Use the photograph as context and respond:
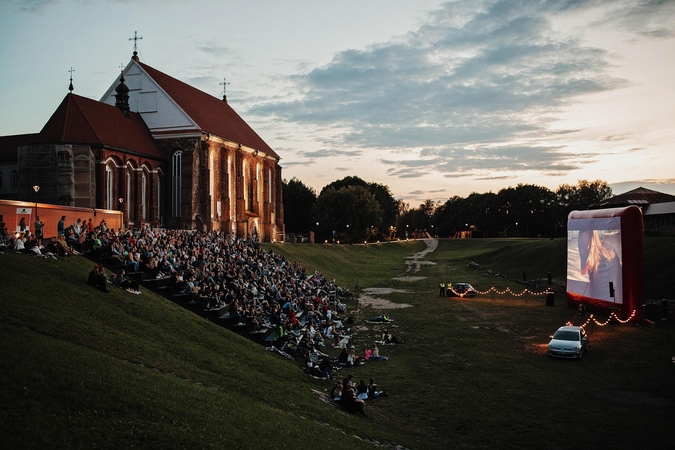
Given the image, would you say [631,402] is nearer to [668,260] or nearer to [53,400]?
[53,400]

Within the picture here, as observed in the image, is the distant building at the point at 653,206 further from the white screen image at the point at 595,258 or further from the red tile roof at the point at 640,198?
the white screen image at the point at 595,258

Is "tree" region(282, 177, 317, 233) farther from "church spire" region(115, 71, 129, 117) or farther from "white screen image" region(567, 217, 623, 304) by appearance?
"white screen image" region(567, 217, 623, 304)

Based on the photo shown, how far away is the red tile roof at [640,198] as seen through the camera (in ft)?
204

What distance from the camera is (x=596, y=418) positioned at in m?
15.2

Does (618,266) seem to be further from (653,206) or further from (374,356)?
(653,206)

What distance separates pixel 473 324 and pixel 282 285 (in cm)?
1114

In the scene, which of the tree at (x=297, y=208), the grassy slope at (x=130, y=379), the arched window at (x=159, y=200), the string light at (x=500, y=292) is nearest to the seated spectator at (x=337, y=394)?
the grassy slope at (x=130, y=379)

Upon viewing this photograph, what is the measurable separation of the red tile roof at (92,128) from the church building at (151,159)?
0.08 metres

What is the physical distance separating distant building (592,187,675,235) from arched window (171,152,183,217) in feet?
156

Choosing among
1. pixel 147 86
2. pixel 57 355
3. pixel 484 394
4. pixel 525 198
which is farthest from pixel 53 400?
pixel 525 198

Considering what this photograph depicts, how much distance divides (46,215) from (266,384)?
63.0 ft

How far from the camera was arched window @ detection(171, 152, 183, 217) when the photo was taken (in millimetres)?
54500

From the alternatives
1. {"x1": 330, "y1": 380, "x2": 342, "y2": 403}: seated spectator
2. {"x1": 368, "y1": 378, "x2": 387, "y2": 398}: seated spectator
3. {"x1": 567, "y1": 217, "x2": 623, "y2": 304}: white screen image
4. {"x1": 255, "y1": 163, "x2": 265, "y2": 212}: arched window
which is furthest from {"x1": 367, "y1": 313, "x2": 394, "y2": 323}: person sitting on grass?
{"x1": 255, "y1": 163, "x2": 265, "y2": 212}: arched window

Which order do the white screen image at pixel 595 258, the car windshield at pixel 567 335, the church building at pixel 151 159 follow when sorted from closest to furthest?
the car windshield at pixel 567 335
the white screen image at pixel 595 258
the church building at pixel 151 159
